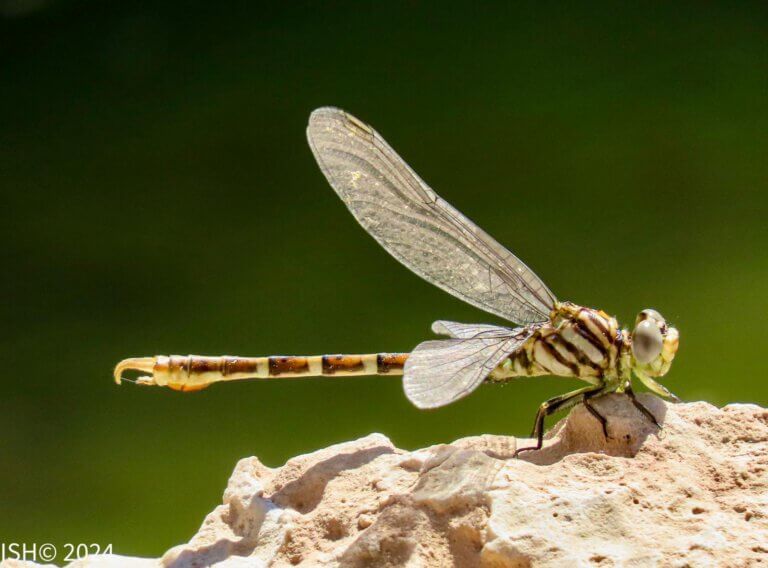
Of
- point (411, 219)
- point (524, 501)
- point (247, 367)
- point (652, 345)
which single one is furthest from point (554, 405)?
point (247, 367)

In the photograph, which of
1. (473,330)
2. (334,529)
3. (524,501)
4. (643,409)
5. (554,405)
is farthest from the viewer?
(473,330)

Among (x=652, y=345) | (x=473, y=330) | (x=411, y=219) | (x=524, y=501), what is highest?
(x=411, y=219)

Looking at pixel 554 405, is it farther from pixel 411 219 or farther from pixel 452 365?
pixel 411 219

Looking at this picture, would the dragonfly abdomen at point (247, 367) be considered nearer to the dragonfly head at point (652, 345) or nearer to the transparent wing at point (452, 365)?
the transparent wing at point (452, 365)

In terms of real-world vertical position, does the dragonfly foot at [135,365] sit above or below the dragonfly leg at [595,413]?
above

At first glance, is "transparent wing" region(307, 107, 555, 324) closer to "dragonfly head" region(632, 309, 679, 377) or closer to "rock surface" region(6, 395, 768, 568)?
"dragonfly head" region(632, 309, 679, 377)

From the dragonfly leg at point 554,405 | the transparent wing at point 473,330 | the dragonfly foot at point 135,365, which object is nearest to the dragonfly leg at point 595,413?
the dragonfly leg at point 554,405

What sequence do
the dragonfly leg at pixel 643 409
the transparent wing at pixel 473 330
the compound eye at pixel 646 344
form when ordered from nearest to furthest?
the dragonfly leg at pixel 643 409, the compound eye at pixel 646 344, the transparent wing at pixel 473 330

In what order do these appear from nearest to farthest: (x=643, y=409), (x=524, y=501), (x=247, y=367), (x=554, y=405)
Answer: (x=524, y=501) < (x=643, y=409) < (x=554, y=405) < (x=247, y=367)

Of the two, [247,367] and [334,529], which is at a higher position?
[247,367]
